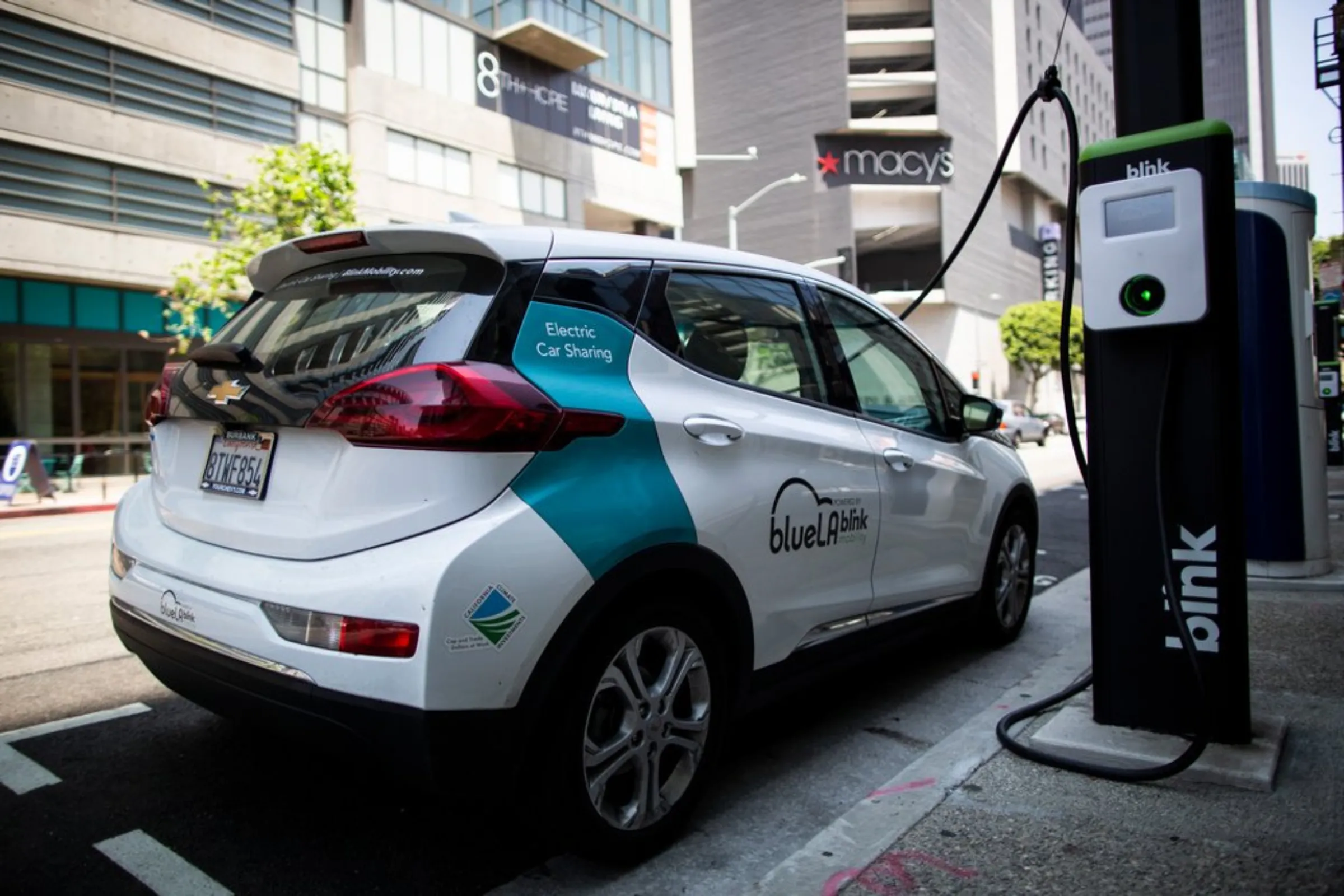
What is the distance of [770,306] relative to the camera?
11.6 ft

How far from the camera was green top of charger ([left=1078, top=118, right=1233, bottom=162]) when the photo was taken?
3.06 m

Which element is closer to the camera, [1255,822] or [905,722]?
[1255,822]

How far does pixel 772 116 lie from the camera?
58094mm

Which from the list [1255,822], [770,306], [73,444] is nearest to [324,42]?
[73,444]

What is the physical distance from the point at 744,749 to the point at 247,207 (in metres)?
20.7

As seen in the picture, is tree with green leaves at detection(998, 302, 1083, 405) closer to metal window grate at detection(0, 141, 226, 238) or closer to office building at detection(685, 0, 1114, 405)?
office building at detection(685, 0, 1114, 405)

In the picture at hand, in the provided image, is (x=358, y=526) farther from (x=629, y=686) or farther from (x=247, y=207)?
A: (x=247, y=207)

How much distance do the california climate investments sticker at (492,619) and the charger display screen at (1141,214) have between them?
2.38 metres

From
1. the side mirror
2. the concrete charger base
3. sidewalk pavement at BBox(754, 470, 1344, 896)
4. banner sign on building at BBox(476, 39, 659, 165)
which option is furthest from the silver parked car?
sidewalk pavement at BBox(754, 470, 1344, 896)

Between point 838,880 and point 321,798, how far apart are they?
1717 mm

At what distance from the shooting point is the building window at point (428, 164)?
2886 centimetres

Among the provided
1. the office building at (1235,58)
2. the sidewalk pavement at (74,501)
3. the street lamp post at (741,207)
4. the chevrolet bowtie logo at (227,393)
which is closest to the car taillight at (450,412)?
the chevrolet bowtie logo at (227,393)

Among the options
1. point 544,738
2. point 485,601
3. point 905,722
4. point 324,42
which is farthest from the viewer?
point 324,42

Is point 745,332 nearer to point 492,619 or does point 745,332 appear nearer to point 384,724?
point 492,619
